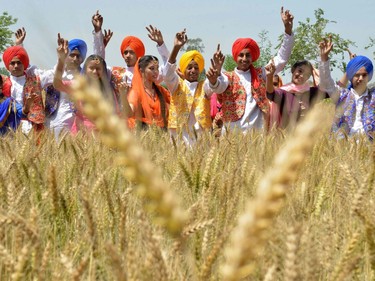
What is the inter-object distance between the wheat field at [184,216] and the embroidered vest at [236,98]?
2.33m

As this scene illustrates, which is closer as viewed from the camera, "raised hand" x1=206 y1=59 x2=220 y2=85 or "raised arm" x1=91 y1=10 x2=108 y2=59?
"raised hand" x1=206 y1=59 x2=220 y2=85

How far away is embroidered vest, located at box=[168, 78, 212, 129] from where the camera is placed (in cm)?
469

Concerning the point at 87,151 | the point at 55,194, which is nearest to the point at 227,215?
the point at 55,194

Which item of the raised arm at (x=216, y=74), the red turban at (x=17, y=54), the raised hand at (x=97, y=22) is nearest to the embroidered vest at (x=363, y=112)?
the raised arm at (x=216, y=74)

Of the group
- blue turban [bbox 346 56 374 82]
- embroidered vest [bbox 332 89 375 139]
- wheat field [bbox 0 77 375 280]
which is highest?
blue turban [bbox 346 56 374 82]

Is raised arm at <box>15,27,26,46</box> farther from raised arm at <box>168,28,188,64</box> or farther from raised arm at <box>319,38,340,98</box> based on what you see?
raised arm at <box>319,38,340,98</box>

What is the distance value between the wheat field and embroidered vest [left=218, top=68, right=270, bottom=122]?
2.33 metres

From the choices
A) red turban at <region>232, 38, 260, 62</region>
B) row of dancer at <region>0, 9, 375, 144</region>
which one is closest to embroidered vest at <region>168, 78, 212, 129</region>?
row of dancer at <region>0, 9, 375, 144</region>

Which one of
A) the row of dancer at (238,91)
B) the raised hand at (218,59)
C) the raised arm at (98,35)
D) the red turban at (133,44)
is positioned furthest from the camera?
the red turban at (133,44)

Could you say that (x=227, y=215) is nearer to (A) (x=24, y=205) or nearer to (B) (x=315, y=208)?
(B) (x=315, y=208)

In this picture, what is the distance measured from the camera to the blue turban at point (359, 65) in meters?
4.67

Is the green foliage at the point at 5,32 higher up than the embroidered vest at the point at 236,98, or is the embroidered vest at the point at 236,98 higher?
the green foliage at the point at 5,32

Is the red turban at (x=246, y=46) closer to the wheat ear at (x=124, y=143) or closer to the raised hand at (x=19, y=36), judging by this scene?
the raised hand at (x=19, y=36)

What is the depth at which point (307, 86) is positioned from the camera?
15.7 feet
